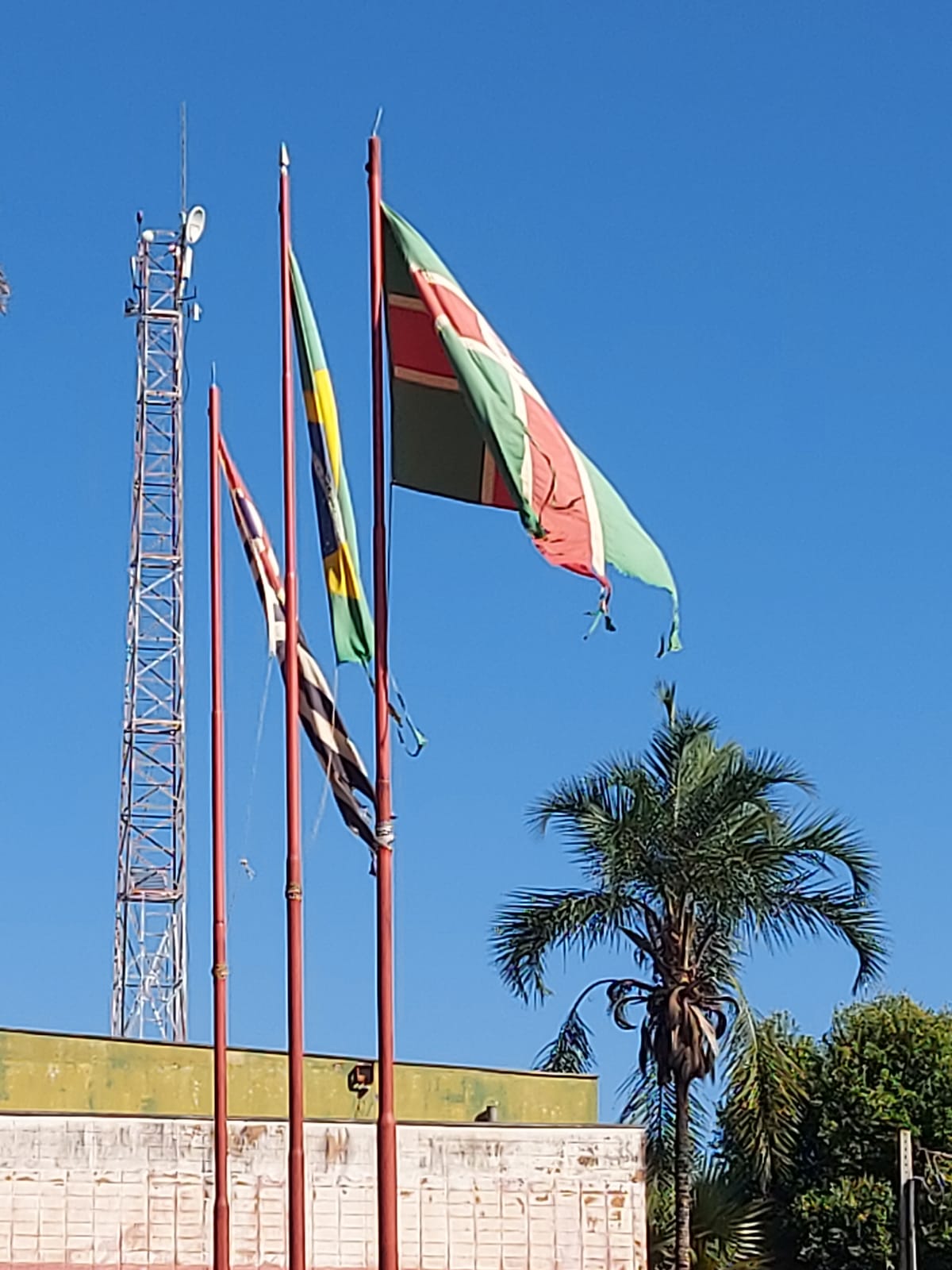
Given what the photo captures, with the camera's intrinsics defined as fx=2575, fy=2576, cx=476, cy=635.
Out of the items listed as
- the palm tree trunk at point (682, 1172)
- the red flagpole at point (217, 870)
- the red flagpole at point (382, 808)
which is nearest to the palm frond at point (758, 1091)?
the palm tree trunk at point (682, 1172)

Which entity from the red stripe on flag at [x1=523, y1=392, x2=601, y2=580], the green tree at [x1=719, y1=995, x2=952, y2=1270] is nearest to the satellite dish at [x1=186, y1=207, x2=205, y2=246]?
the green tree at [x1=719, y1=995, x2=952, y2=1270]

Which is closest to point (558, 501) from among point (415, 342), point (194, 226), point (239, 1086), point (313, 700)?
point (415, 342)

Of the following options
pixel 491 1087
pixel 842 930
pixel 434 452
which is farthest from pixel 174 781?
pixel 434 452

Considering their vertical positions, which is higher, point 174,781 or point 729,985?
point 174,781

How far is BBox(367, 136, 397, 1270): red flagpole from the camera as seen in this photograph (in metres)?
17.2

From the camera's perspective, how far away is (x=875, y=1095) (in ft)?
150

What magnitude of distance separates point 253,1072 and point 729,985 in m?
5.88

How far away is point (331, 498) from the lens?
1986 centimetres

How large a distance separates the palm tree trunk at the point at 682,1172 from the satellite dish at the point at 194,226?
64.7 feet

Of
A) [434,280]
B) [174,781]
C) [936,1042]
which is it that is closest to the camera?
[434,280]

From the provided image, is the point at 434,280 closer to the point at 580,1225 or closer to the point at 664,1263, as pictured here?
the point at 580,1225

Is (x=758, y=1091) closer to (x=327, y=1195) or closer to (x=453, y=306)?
(x=327, y=1195)

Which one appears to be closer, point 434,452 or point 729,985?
point 434,452

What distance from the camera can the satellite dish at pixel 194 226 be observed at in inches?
1754
